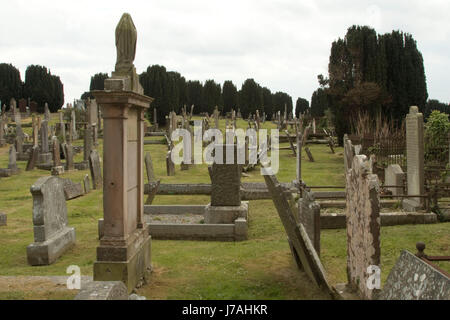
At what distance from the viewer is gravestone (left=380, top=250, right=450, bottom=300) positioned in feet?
9.30

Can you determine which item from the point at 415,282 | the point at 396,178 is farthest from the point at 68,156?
the point at 415,282

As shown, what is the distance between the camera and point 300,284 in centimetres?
594

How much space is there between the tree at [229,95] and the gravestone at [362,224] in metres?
69.1

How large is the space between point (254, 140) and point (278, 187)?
1790 centimetres

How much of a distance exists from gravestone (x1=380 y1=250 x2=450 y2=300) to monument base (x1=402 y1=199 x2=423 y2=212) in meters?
6.79

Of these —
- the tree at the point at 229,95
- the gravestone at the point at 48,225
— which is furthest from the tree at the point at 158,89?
the gravestone at the point at 48,225

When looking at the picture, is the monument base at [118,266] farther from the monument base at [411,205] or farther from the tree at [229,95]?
the tree at [229,95]

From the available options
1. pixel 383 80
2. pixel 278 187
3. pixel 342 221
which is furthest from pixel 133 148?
pixel 383 80

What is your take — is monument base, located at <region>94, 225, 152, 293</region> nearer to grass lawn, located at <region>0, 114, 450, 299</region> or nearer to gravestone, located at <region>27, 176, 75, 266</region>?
grass lawn, located at <region>0, 114, 450, 299</region>

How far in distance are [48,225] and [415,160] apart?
329 inches

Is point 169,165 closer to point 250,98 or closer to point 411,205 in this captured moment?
point 411,205

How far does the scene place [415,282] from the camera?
10.4 ft

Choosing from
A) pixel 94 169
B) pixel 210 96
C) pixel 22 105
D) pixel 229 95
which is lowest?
pixel 94 169

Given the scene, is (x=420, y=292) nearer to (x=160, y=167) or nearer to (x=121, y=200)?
(x=121, y=200)
